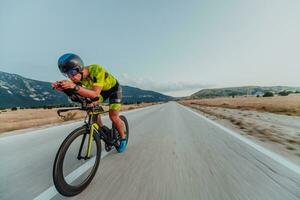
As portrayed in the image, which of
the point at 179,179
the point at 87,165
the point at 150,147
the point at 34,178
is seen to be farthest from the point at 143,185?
the point at 150,147

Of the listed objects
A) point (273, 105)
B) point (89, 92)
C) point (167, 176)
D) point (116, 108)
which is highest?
point (89, 92)

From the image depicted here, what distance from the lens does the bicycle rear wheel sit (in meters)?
2.37

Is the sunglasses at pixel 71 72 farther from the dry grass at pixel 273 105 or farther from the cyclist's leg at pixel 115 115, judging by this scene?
the dry grass at pixel 273 105

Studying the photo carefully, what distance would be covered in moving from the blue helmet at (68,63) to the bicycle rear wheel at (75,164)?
0.89 meters

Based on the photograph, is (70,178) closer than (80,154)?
Yes

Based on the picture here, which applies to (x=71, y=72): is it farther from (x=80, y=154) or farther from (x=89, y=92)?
(x=80, y=154)

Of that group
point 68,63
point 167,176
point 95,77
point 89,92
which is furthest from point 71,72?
point 167,176

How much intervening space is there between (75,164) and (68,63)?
158 centimetres

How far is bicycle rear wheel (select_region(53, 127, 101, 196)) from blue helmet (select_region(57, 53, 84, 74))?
2.92 ft

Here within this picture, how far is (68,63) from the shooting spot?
2.84m

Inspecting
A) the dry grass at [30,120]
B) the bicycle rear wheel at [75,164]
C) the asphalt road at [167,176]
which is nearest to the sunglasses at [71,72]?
the bicycle rear wheel at [75,164]

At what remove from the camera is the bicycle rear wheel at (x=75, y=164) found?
2373 millimetres

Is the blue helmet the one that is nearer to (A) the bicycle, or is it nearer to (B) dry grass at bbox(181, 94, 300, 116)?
(A) the bicycle

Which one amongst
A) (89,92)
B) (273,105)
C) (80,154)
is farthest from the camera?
(273,105)
